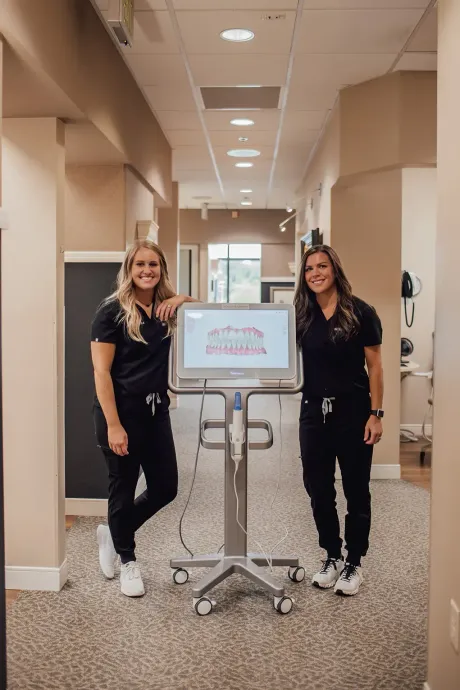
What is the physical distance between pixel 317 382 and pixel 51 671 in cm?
143

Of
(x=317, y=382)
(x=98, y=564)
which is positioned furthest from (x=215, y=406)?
(x=317, y=382)

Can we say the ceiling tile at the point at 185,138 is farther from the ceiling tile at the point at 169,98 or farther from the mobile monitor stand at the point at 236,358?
the mobile monitor stand at the point at 236,358

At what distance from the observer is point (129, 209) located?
14.0 ft

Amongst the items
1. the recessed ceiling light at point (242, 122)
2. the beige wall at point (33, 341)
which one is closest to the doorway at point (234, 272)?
the recessed ceiling light at point (242, 122)

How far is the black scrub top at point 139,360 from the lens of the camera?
2.68m

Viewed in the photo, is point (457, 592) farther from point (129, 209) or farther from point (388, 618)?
point (129, 209)

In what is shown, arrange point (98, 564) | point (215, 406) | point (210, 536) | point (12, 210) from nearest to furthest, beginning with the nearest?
1. point (12, 210)
2. point (98, 564)
3. point (210, 536)
4. point (215, 406)

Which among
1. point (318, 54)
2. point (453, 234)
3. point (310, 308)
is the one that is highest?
point (318, 54)

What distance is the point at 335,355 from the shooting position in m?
2.71

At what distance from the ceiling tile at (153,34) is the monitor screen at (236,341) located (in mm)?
1544

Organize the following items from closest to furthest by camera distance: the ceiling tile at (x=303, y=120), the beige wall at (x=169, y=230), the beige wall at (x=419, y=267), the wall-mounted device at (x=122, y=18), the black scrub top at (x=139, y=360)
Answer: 1. the black scrub top at (x=139, y=360)
2. the wall-mounted device at (x=122, y=18)
3. the ceiling tile at (x=303, y=120)
4. the beige wall at (x=419, y=267)
5. the beige wall at (x=169, y=230)

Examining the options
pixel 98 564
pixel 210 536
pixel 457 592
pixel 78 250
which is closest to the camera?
pixel 457 592

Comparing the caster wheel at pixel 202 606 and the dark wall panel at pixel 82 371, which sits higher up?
the dark wall panel at pixel 82 371

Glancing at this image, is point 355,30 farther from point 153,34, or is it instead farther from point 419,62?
point 153,34
